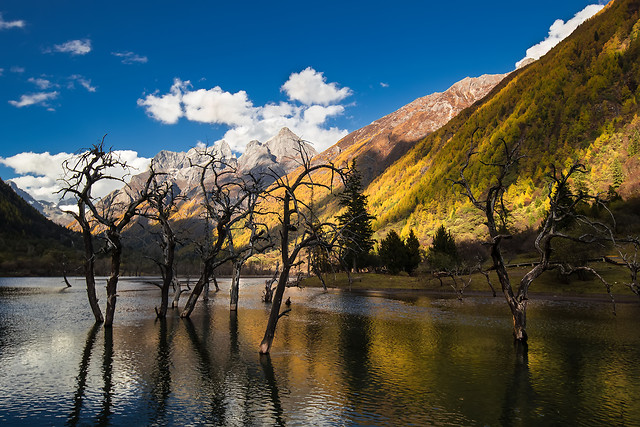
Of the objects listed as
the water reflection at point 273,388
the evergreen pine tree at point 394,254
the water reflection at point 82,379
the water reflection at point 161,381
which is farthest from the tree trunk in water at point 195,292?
the evergreen pine tree at point 394,254

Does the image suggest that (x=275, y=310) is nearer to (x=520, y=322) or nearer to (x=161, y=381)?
(x=161, y=381)

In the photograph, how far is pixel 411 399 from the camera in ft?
51.2

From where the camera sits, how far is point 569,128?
149m

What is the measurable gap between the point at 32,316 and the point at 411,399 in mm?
38443

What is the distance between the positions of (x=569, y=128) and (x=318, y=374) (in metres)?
165

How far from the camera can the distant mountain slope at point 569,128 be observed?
12112cm

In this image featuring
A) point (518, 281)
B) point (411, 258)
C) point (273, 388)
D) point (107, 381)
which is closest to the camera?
point (273, 388)

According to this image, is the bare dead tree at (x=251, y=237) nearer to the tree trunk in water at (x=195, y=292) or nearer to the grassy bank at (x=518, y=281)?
the tree trunk in water at (x=195, y=292)

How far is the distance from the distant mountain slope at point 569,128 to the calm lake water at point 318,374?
96913 mm

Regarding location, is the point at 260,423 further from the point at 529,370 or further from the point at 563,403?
the point at 529,370

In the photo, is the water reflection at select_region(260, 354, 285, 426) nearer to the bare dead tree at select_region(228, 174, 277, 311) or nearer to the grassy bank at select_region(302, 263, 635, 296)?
the bare dead tree at select_region(228, 174, 277, 311)

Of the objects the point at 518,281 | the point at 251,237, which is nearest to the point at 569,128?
the point at 518,281

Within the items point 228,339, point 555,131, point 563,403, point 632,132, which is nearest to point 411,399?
point 563,403

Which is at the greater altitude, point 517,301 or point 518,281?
point 517,301
